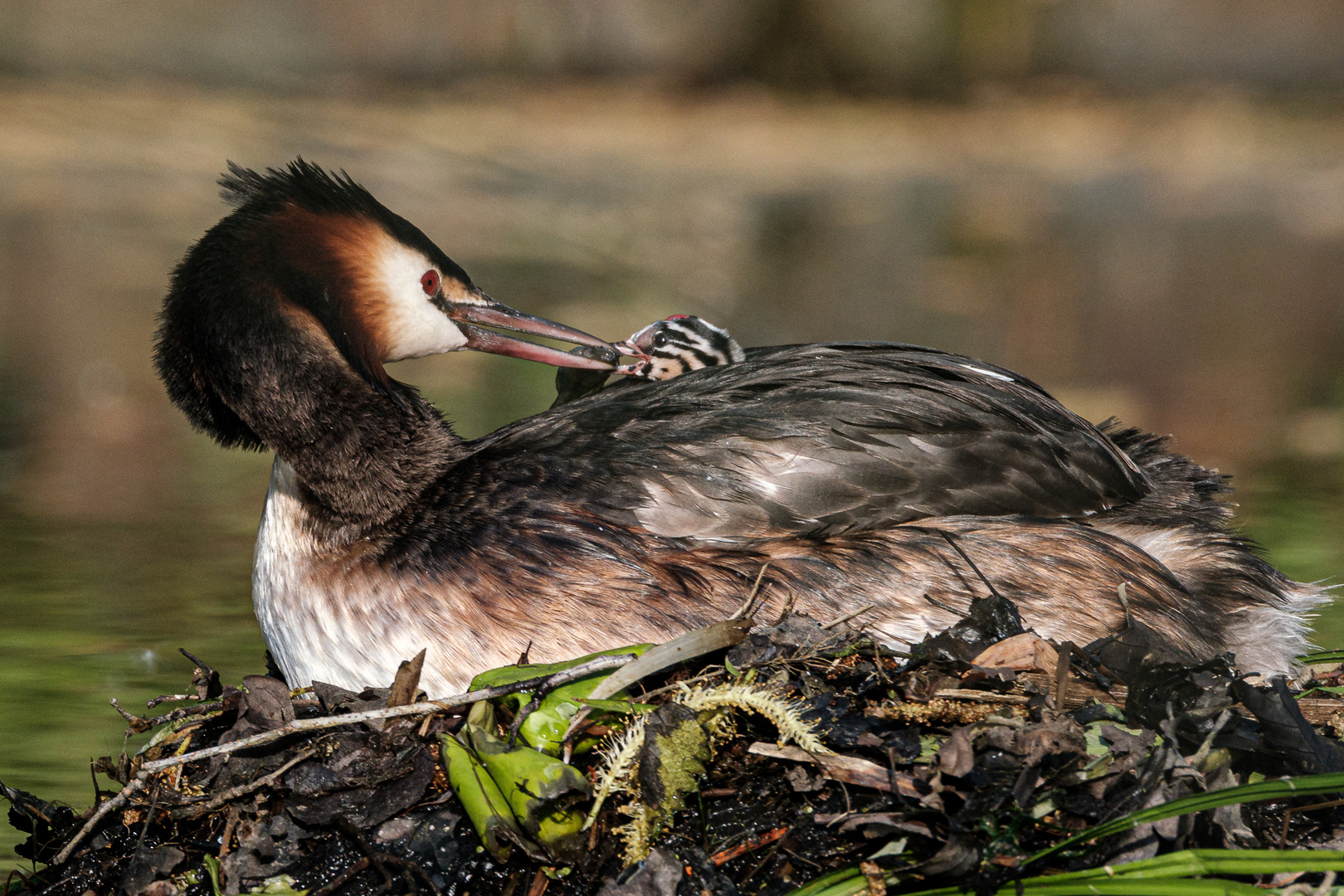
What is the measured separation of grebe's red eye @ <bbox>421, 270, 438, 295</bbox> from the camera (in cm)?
407

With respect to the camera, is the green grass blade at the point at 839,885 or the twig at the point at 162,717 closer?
the green grass blade at the point at 839,885

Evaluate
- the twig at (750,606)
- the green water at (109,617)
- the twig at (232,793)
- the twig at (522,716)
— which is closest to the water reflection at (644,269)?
the green water at (109,617)

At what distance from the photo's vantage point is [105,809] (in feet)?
10.1

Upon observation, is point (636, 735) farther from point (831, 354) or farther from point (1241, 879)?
point (831, 354)

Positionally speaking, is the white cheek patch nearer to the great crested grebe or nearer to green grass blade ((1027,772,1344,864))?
the great crested grebe

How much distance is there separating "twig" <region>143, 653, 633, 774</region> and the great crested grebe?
15.2 inches

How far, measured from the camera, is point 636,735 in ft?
9.48

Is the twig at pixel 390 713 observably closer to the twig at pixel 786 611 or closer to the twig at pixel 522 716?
the twig at pixel 522 716

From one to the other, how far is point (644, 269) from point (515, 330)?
8.12 m

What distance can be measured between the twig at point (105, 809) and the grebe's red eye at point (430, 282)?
1522 mm

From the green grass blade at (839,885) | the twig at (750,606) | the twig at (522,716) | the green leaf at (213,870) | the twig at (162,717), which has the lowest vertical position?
the green leaf at (213,870)

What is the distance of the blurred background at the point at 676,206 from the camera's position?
6.79 meters

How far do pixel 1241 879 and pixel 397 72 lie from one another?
13.8m

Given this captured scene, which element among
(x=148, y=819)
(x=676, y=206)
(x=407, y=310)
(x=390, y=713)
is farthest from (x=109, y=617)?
(x=676, y=206)
